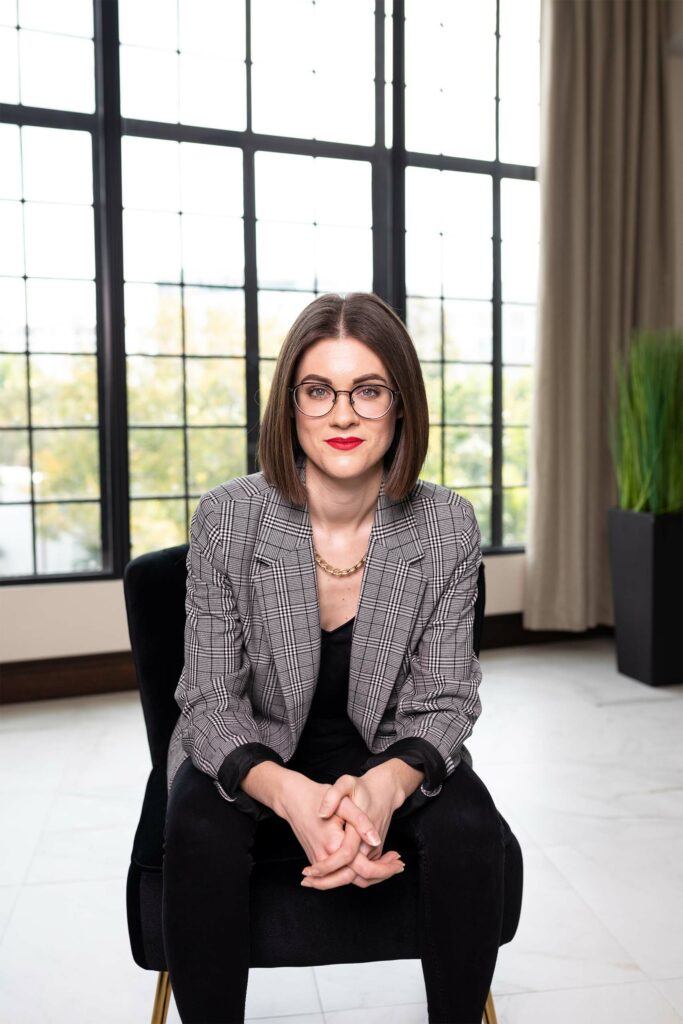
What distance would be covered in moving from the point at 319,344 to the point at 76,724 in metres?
2.32

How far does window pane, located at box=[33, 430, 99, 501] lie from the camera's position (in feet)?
11.8

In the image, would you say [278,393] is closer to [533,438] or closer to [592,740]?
[592,740]

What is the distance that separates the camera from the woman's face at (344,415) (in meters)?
1.38

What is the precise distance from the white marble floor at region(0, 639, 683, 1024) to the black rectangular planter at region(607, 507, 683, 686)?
0.49ft

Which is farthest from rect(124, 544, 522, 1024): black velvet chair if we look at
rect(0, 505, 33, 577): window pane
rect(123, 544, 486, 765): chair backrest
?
rect(0, 505, 33, 577): window pane

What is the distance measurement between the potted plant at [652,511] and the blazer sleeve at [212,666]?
102 inches

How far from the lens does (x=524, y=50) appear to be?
167 inches

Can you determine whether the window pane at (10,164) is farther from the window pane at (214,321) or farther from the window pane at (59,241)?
the window pane at (214,321)

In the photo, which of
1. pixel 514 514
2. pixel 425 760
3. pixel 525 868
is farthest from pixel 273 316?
pixel 425 760

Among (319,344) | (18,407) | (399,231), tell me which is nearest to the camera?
(319,344)

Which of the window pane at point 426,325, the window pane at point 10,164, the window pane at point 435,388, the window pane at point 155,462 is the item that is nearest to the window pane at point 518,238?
the window pane at point 426,325

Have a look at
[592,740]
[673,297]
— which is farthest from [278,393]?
[673,297]

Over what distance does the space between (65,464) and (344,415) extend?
2.55 meters

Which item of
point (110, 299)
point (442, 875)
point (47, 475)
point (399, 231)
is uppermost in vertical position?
point (399, 231)
